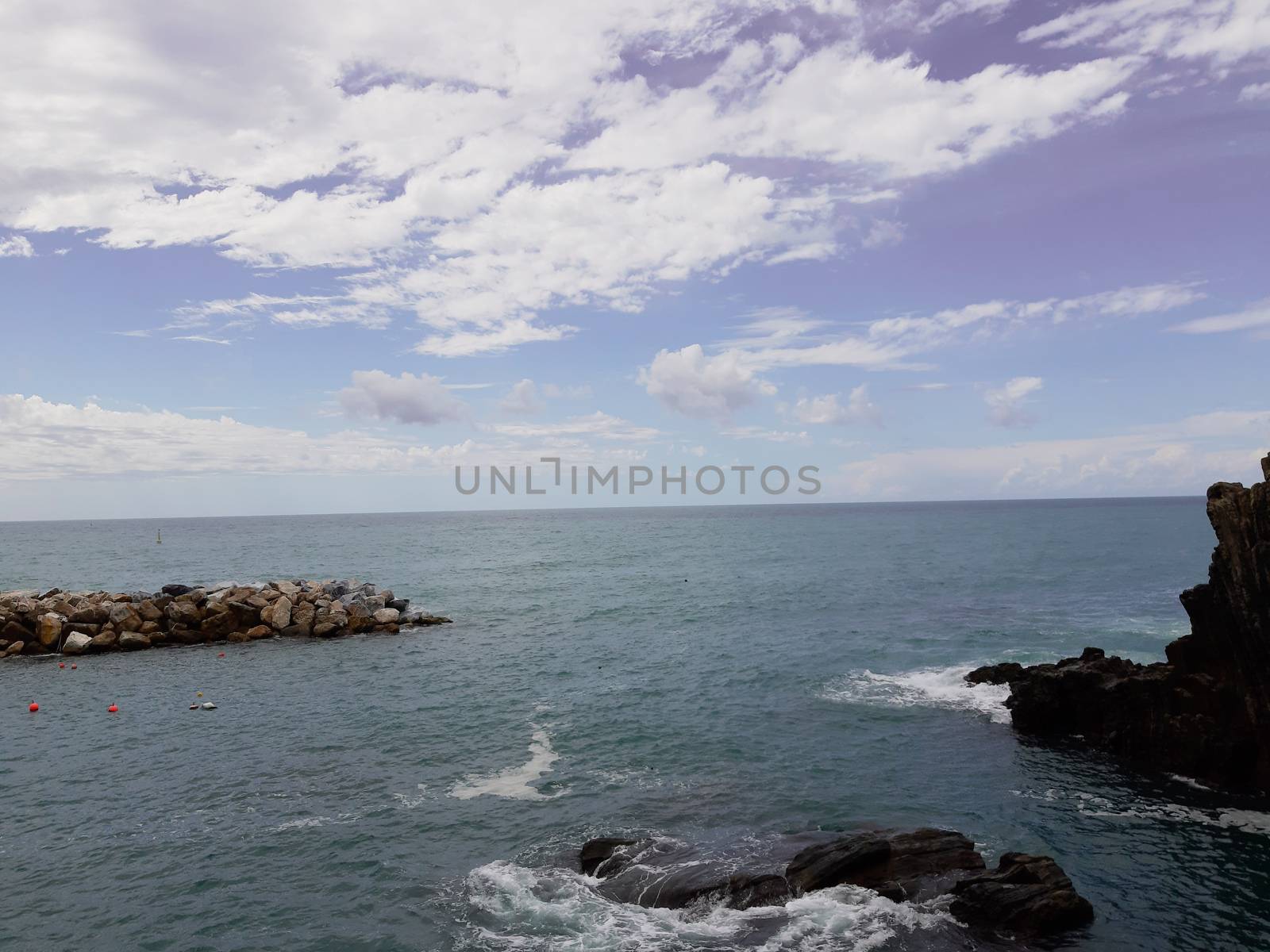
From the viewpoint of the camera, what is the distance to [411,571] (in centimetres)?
11406

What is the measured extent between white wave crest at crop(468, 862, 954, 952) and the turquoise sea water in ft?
0.29

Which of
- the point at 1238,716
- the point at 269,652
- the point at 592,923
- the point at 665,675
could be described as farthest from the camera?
the point at 269,652

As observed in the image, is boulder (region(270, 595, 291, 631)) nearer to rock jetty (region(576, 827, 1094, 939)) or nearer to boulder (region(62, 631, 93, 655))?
boulder (region(62, 631, 93, 655))

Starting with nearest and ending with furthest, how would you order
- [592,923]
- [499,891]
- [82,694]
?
[592,923] → [499,891] → [82,694]

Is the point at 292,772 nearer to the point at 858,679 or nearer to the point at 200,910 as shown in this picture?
the point at 200,910

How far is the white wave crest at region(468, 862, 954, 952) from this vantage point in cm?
1875

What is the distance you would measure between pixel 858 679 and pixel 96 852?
34.8m

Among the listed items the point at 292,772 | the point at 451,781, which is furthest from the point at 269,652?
the point at 451,781

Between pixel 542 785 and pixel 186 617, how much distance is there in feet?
131

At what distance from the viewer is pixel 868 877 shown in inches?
830

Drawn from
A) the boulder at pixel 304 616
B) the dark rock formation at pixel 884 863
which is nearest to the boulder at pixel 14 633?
the boulder at pixel 304 616

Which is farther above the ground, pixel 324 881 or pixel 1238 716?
pixel 1238 716

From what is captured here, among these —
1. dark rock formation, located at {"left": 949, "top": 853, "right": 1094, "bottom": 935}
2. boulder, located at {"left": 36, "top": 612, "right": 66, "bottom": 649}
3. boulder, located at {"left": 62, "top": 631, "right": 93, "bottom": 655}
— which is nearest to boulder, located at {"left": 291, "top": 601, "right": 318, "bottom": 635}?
boulder, located at {"left": 62, "top": 631, "right": 93, "bottom": 655}

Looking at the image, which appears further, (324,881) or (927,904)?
(324,881)
